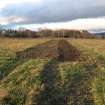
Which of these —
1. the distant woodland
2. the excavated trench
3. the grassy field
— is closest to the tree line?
the distant woodland

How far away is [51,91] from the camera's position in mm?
19547

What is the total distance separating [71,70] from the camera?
2666cm

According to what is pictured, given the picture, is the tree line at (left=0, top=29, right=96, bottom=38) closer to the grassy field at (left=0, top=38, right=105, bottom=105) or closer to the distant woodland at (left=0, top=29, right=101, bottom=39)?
the distant woodland at (left=0, top=29, right=101, bottom=39)

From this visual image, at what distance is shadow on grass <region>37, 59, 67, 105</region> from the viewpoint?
17478mm

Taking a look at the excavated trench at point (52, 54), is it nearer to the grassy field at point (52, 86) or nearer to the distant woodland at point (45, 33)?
the grassy field at point (52, 86)

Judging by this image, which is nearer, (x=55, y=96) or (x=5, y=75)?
(x=55, y=96)

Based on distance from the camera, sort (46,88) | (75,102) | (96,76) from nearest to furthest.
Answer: (75,102)
(46,88)
(96,76)

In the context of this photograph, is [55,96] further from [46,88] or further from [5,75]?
[5,75]

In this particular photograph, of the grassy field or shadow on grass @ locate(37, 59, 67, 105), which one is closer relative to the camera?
shadow on grass @ locate(37, 59, 67, 105)

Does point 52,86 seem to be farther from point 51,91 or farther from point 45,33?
point 45,33

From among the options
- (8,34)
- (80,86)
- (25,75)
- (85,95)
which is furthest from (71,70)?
(8,34)

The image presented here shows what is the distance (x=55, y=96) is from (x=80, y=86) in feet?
9.23

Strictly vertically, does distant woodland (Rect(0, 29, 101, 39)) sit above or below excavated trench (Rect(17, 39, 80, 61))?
below

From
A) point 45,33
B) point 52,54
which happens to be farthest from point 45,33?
point 52,54
